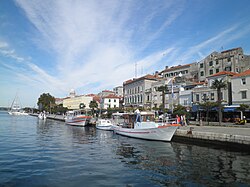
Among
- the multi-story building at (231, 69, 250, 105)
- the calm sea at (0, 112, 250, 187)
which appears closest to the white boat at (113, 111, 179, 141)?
the calm sea at (0, 112, 250, 187)

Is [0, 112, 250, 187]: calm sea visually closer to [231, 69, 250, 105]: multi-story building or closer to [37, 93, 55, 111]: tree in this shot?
[231, 69, 250, 105]: multi-story building

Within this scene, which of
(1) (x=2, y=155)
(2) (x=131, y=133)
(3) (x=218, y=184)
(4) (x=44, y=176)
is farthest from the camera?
(2) (x=131, y=133)

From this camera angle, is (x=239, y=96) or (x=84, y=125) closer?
(x=239, y=96)

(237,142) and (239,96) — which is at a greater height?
(239,96)

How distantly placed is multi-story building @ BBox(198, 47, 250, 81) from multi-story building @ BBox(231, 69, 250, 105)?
10.2 m

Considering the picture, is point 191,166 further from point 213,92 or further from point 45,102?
point 45,102

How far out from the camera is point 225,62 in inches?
2015

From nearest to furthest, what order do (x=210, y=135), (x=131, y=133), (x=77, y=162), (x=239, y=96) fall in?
(x=77, y=162) < (x=210, y=135) < (x=131, y=133) < (x=239, y=96)

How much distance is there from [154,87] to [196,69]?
1357 cm

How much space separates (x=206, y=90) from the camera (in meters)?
46.1

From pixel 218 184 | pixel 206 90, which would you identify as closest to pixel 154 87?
pixel 206 90

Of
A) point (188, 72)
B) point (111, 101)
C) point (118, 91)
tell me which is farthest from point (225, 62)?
point (118, 91)

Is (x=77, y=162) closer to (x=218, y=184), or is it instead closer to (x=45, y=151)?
(x=45, y=151)

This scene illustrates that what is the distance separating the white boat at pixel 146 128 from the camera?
82.3 feet
